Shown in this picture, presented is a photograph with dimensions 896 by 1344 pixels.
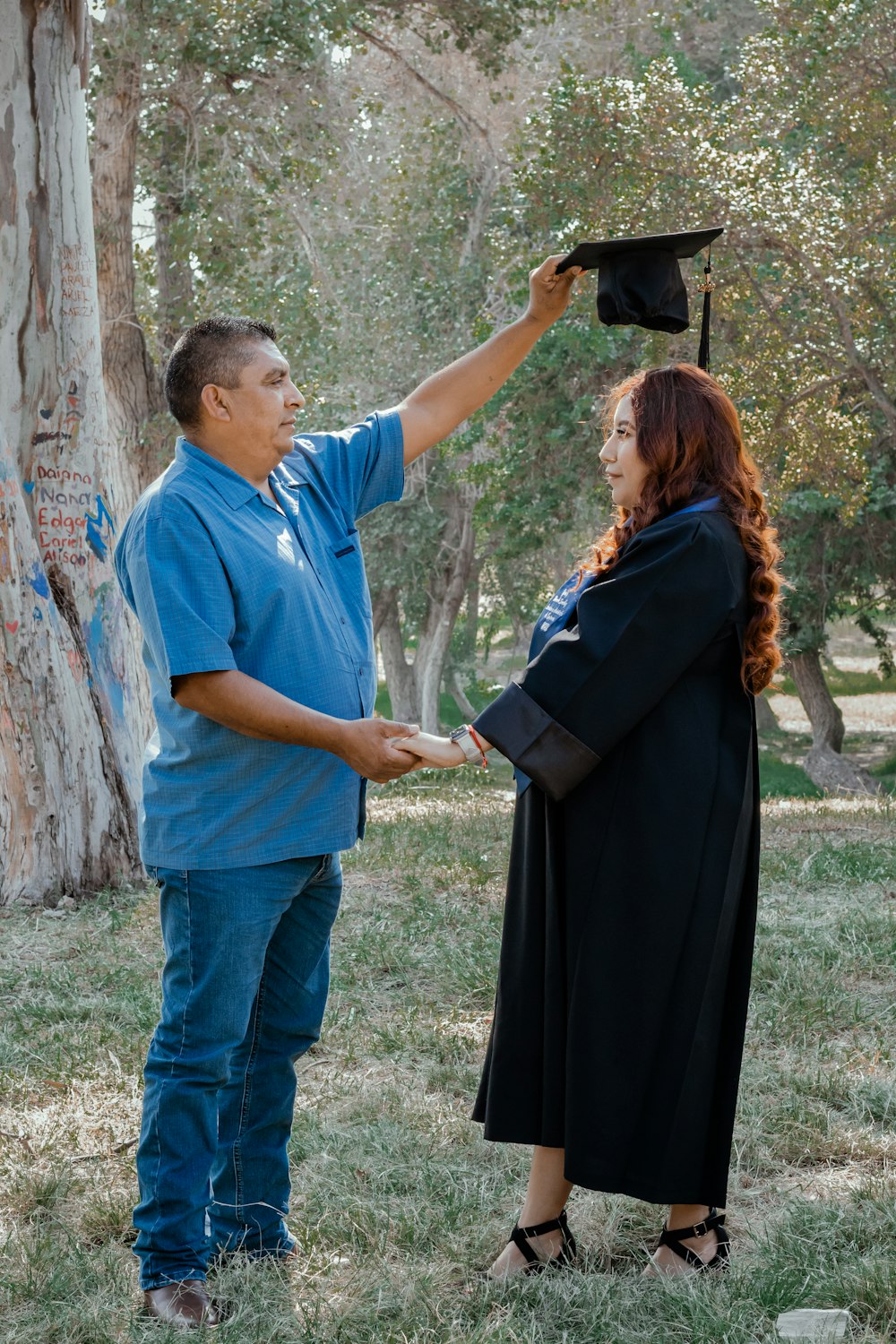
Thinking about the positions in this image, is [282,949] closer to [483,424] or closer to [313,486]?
[313,486]

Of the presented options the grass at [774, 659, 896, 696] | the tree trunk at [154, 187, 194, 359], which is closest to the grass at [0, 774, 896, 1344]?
the tree trunk at [154, 187, 194, 359]

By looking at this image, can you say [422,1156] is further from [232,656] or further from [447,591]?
[447,591]

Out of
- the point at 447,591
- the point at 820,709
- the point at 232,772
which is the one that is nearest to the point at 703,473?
the point at 232,772

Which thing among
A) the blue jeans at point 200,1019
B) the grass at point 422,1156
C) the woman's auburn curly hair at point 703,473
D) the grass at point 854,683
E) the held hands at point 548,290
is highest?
the held hands at point 548,290

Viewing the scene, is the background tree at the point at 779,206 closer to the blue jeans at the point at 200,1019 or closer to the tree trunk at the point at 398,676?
the blue jeans at the point at 200,1019

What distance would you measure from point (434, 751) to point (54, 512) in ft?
15.4

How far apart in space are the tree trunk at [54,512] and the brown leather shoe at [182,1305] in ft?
14.4

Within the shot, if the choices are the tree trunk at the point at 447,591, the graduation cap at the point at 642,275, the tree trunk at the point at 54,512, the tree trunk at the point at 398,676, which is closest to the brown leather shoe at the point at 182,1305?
the graduation cap at the point at 642,275

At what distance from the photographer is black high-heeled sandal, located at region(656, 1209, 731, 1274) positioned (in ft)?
11.0

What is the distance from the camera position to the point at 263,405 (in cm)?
321

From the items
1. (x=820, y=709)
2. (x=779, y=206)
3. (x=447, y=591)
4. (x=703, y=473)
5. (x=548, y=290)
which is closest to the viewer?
(x=703, y=473)

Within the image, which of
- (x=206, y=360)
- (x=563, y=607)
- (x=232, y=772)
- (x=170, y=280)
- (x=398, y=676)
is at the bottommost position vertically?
(x=398, y=676)

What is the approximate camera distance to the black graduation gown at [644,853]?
125 inches

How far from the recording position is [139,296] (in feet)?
62.4
